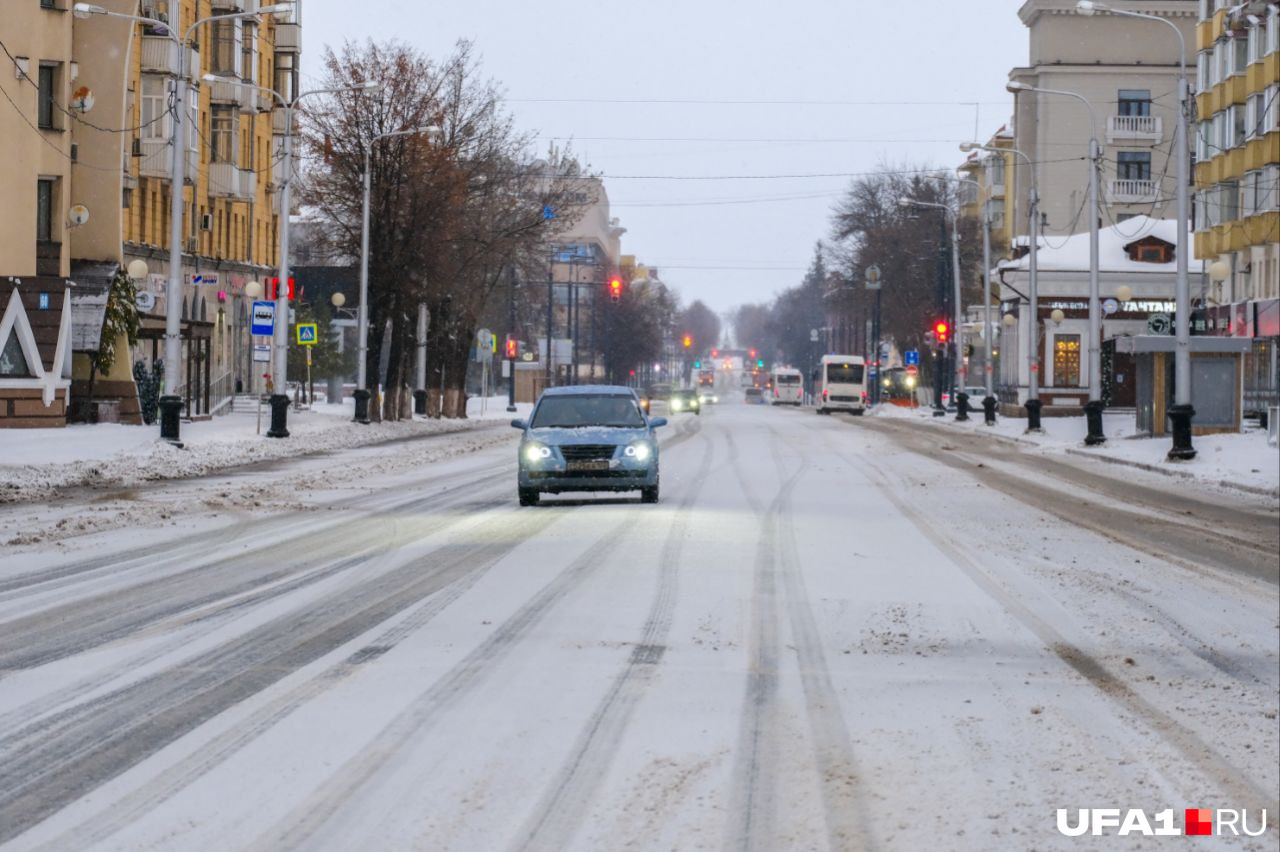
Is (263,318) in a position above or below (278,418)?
above

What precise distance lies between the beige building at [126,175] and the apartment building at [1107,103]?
42.2 metres

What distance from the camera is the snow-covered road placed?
6770 millimetres

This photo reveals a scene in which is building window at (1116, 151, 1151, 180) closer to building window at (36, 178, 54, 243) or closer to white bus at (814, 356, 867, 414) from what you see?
white bus at (814, 356, 867, 414)

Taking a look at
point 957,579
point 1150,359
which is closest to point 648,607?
point 957,579

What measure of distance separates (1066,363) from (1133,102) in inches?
1101

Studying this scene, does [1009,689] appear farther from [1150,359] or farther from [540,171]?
[540,171]

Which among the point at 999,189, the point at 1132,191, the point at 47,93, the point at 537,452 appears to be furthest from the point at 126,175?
the point at 999,189

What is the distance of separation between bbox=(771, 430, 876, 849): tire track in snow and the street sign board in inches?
1162

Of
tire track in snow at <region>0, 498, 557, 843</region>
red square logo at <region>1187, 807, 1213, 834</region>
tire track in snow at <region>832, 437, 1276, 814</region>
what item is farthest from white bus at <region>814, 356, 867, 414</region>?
red square logo at <region>1187, 807, 1213, 834</region>

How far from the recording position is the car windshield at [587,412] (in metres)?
23.7

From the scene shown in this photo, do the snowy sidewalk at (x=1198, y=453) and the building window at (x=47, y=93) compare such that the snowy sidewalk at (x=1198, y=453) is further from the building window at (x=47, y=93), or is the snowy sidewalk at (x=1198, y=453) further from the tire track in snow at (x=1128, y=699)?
the building window at (x=47, y=93)

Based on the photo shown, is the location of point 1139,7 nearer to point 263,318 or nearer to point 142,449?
point 263,318

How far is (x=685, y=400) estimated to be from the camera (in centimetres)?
9731

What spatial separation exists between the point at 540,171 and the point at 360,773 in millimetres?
57127
